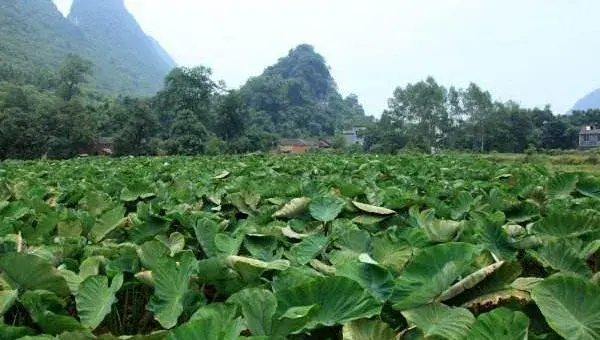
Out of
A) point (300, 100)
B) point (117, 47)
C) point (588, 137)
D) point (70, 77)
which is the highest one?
point (117, 47)

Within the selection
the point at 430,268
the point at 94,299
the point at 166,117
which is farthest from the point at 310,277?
the point at 166,117

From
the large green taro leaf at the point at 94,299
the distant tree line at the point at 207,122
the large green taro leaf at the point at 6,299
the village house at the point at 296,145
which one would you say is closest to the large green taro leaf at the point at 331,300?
the large green taro leaf at the point at 94,299

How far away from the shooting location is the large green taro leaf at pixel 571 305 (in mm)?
954

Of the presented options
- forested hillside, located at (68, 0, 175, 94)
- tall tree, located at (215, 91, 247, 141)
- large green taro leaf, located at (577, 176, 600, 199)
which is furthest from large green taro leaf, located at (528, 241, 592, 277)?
forested hillside, located at (68, 0, 175, 94)

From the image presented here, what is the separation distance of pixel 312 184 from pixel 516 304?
1.69m

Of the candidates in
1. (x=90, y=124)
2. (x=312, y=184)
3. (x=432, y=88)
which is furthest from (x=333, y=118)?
(x=312, y=184)

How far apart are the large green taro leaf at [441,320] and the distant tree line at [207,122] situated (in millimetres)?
40367

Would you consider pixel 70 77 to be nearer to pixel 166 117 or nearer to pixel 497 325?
pixel 166 117

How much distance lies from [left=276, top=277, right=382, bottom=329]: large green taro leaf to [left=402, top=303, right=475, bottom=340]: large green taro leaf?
9 cm

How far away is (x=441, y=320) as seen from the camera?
3.42ft

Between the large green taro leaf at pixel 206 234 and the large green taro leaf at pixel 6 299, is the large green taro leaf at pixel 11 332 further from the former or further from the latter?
the large green taro leaf at pixel 206 234

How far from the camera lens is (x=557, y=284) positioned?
101 centimetres

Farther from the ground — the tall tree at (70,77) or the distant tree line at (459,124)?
the tall tree at (70,77)

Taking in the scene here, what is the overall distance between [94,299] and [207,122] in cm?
5349
